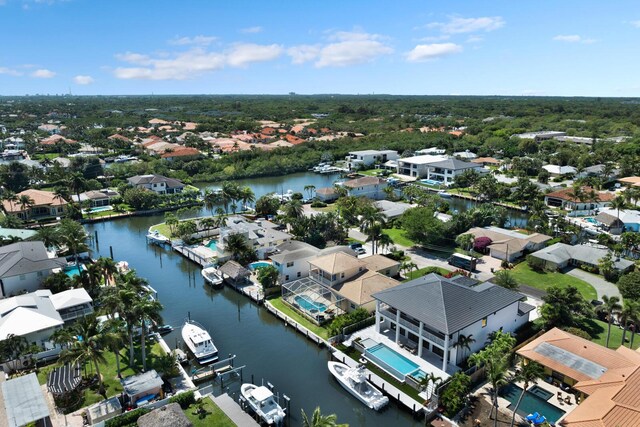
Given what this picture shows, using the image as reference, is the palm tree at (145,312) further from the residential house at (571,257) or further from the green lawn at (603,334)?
the residential house at (571,257)

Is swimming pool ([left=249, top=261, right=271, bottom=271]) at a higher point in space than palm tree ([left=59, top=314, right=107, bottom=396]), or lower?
lower

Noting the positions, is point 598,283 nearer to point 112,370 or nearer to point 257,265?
point 257,265

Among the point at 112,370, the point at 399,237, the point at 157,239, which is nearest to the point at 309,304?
the point at 112,370

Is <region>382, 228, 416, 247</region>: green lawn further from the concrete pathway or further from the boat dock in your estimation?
the boat dock

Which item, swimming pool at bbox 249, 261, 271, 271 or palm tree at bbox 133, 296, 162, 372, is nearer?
palm tree at bbox 133, 296, 162, 372

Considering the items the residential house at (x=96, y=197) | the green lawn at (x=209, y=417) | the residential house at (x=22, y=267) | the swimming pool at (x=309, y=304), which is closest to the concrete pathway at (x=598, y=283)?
the swimming pool at (x=309, y=304)

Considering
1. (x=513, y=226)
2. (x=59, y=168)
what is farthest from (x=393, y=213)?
(x=59, y=168)

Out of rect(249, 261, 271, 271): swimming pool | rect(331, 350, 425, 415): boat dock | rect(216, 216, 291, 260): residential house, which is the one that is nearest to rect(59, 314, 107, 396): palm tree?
rect(331, 350, 425, 415): boat dock
